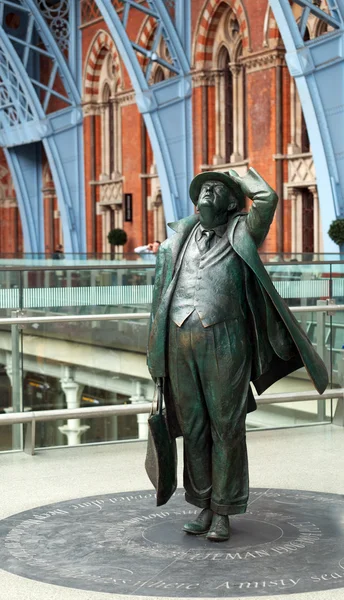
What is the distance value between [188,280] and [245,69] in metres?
18.9

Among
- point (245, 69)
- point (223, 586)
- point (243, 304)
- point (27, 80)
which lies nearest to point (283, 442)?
point (243, 304)

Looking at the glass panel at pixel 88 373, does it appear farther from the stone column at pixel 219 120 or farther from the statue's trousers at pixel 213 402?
the stone column at pixel 219 120

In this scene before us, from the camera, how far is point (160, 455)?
4.43 m

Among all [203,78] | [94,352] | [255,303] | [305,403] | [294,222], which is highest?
[203,78]

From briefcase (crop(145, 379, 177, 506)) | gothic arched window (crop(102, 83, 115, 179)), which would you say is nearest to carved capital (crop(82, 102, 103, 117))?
gothic arched window (crop(102, 83, 115, 179))

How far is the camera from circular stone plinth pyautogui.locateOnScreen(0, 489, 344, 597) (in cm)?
381

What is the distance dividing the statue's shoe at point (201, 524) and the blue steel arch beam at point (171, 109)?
18.9m

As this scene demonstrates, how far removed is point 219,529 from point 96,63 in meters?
26.2

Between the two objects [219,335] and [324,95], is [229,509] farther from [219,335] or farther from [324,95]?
[324,95]

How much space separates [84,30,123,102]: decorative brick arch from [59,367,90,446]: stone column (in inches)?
847

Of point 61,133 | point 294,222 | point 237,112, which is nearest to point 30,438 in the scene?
point 294,222

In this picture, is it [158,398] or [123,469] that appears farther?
[123,469]

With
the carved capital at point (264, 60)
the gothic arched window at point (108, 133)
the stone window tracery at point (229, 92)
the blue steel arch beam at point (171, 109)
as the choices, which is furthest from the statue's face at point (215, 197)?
the gothic arched window at point (108, 133)

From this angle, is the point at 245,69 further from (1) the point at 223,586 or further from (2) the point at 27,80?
(1) the point at 223,586
